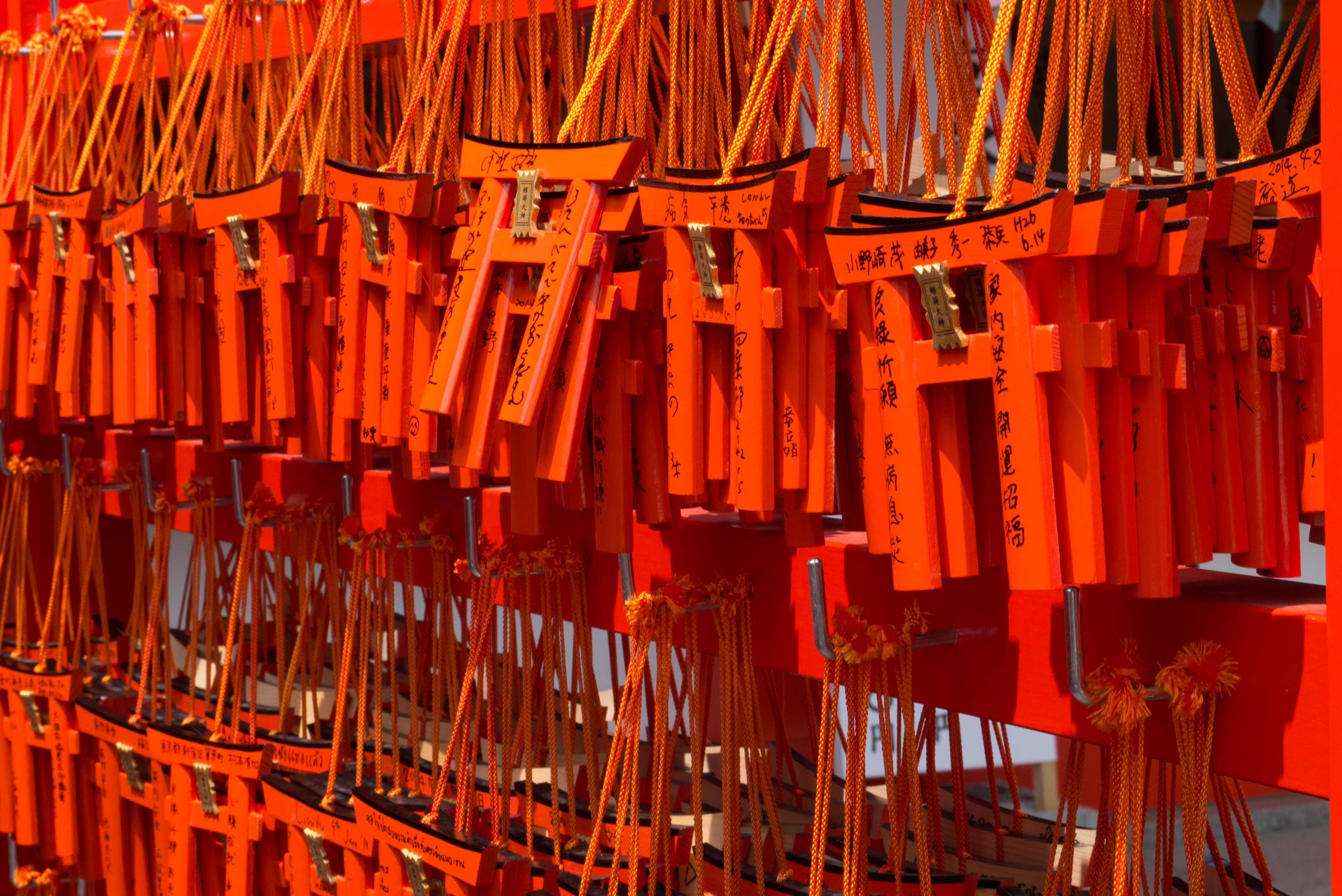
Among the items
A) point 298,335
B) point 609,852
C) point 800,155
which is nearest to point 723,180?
point 800,155

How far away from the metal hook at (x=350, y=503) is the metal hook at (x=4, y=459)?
0.80 meters

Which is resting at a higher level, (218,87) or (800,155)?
(218,87)

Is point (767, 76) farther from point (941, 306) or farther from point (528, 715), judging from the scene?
point (528, 715)

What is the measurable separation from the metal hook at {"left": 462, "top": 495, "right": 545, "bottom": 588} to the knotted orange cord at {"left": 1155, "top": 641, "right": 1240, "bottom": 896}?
71cm

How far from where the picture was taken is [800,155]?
102 centimetres

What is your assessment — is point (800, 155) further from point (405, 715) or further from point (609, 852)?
point (405, 715)

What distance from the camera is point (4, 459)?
233 centimetres

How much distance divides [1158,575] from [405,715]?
1481mm

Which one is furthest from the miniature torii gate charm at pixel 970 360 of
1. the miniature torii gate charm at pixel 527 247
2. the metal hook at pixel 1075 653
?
the miniature torii gate charm at pixel 527 247

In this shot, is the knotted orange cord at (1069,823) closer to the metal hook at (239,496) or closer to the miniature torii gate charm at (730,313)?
the miniature torii gate charm at (730,313)

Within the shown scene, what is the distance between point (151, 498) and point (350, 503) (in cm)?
51

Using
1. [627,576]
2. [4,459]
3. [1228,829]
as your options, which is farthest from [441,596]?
[4,459]

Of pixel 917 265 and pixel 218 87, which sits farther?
pixel 218 87

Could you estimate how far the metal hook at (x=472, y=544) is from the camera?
148cm
